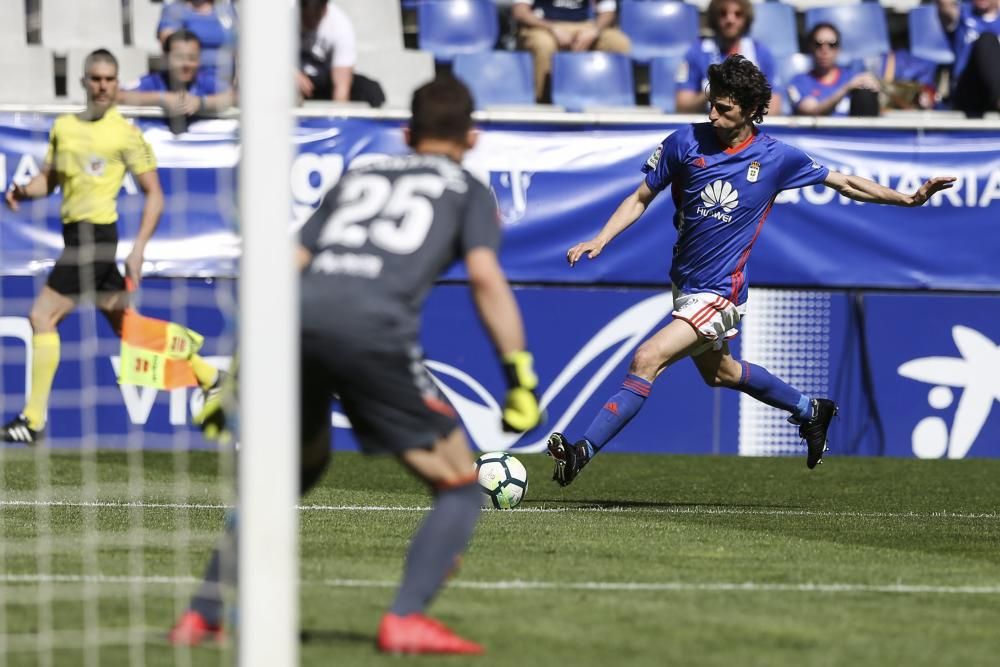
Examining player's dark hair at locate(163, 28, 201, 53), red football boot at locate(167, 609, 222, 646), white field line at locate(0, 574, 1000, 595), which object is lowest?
white field line at locate(0, 574, 1000, 595)

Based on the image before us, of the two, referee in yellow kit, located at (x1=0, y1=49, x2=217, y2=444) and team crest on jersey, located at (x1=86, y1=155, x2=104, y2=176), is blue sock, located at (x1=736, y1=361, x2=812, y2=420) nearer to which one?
referee in yellow kit, located at (x1=0, y1=49, x2=217, y2=444)

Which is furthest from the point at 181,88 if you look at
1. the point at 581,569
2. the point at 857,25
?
the point at 857,25

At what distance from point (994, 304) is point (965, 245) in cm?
47

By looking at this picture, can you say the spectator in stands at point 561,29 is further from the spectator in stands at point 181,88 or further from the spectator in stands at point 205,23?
the spectator in stands at point 181,88

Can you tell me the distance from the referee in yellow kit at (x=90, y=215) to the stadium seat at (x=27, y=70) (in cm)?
307

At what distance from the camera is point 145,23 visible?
15.1 m

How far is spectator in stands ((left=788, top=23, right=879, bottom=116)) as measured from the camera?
14.3m

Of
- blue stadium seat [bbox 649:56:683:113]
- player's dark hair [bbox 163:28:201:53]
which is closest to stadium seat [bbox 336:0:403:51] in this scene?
blue stadium seat [bbox 649:56:683:113]

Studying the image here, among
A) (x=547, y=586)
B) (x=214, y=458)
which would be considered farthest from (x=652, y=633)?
(x=214, y=458)

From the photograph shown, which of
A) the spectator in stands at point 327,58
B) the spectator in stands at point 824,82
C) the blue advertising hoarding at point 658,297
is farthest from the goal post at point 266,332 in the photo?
the spectator in stands at point 824,82

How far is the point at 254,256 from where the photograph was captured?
4.34 m

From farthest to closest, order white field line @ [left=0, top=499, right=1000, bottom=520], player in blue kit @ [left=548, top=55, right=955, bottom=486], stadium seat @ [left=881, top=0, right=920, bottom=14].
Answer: stadium seat @ [left=881, top=0, right=920, bottom=14] → player in blue kit @ [left=548, top=55, right=955, bottom=486] → white field line @ [left=0, top=499, right=1000, bottom=520]

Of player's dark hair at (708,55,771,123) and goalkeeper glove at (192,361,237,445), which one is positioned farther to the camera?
player's dark hair at (708,55,771,123)

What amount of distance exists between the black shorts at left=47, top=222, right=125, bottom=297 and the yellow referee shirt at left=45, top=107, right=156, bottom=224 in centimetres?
12
